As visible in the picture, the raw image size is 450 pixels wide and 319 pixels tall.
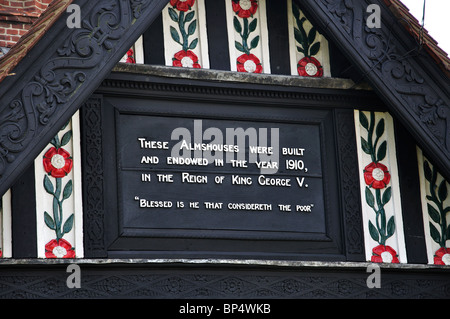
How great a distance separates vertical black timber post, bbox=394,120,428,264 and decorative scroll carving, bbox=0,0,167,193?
277cm

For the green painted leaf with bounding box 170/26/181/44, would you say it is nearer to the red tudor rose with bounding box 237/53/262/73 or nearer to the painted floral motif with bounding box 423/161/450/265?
the red tudor rose with bounding box 237/53/262/73

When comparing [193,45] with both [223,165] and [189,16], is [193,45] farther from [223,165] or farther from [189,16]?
[223,165]

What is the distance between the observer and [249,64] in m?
9.51

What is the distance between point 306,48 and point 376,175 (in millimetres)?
1409

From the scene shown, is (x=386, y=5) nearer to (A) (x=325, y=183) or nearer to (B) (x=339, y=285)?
(A) (x=325, y=183)

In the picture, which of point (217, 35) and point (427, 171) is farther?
point (427, 171)

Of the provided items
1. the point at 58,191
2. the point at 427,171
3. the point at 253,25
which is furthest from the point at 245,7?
the point at 58,191

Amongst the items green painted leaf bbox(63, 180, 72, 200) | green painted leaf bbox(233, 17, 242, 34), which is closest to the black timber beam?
green painted leaf bbox(233, 17, 242, 34)

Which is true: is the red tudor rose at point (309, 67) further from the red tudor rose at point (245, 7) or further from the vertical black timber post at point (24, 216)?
the vertical black timber post at point (24, 216)

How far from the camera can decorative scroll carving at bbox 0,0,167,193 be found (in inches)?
315

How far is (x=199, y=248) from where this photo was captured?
29.4 feet

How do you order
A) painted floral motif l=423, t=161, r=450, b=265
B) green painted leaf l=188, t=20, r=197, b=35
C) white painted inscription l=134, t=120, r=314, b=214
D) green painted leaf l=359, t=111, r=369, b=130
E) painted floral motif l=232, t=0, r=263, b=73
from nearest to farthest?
1. white painted inscription l=134, t=120, r=314, b=214
2. green painted leaf l=188, t=20, r=197, b=35
3. painted floral motif l=232, t=0, r=263, b=73
4. painted floral motif l=423, t=161, r=450, b=265
5. green painted leaf l=359, t=111, r=369, b=130

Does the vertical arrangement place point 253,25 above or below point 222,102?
above
